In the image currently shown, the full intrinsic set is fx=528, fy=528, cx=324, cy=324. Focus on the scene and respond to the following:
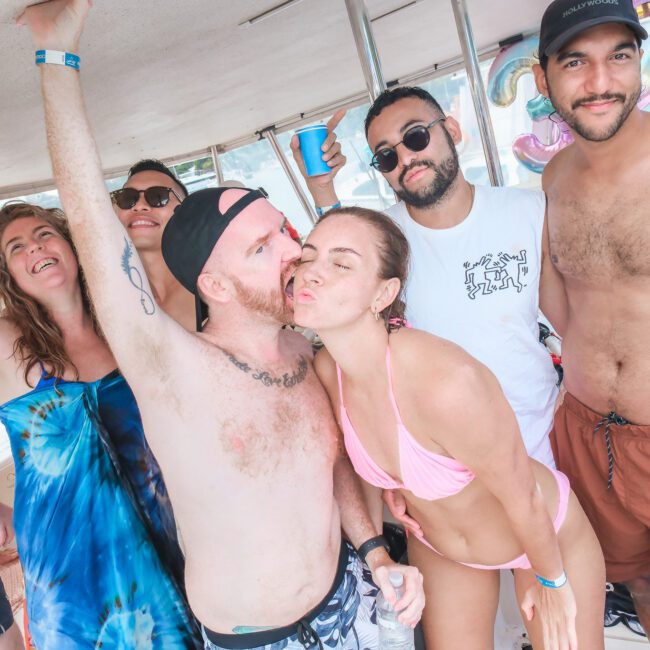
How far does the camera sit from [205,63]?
2.74 meters

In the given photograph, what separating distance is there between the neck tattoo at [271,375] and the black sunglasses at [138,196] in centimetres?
112

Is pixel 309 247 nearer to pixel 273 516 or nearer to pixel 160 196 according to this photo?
pixel 273 516

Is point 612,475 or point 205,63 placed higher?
point 205,63

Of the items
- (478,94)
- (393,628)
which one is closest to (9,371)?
(393,628)

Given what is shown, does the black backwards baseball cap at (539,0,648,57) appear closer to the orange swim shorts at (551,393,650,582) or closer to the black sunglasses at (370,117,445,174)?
the black sunglasses at (370,117,445,174)

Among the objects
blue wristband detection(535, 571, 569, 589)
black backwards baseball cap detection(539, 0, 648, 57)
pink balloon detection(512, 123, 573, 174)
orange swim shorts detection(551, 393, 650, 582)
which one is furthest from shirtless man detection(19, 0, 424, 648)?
pink balloon detection(512, 123, 573, 174)

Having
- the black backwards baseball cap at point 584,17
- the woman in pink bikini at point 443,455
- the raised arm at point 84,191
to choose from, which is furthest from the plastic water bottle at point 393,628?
the black backwards baseball cap at point 584,17

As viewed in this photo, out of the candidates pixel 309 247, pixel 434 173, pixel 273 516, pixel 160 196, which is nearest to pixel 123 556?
pixel 273 516

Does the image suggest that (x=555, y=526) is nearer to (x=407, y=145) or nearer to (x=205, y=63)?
(x=407, y=145)

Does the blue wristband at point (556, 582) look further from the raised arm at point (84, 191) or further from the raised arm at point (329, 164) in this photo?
the raised arm at point (329, 164)

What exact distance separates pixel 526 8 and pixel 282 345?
346cm

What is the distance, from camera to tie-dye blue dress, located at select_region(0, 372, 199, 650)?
61.6 inches

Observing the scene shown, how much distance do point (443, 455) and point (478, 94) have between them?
177 centimetres

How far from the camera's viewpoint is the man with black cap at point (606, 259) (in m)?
1.89
